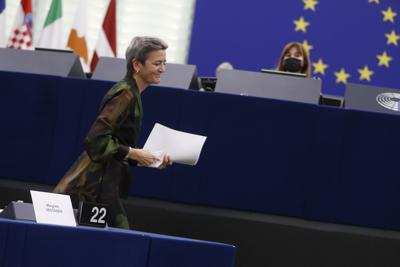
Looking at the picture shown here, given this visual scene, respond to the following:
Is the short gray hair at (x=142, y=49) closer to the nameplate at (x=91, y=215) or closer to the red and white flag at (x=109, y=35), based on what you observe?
the nameplate at (x=91, y=215)

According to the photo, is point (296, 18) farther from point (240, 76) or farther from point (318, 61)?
point (240, 76)

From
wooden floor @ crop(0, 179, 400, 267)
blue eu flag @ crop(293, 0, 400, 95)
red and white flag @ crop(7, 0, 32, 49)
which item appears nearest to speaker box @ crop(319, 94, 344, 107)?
wooden floor @ crop(0, 179, 400, 267)

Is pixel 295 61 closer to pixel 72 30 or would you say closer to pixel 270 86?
pixel 270 86

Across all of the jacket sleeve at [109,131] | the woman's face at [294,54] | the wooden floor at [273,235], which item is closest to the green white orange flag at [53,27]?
the woman's face at [294,54]

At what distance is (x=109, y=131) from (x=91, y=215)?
93 cm

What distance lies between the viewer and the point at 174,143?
450 cm

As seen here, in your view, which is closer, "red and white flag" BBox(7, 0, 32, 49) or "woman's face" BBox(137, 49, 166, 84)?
"woman's face" BBox(137, 49, 166, 84)

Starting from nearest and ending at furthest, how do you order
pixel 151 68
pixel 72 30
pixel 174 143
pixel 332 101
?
pixel 151 68 → pixel 174 143 → pixel 332 101 → pixel 72 30

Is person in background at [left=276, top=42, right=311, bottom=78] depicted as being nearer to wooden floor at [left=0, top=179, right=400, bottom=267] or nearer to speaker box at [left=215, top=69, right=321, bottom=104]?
speaker box at [left=215, top=69, right=321, bottom=104]

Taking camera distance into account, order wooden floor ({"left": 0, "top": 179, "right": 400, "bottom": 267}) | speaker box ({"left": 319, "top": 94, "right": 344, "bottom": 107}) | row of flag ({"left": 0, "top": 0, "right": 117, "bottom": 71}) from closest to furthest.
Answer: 1. wooden floor ({"left": 0, "top": 179, "right": 400, "bottom": 267})
2. speaker box ({"left": 319, "top": 94, "right": 344, "bottom": 107})
3. row of flag ({"left": 0, "top": 0, "right": 117, "bottom": 71})

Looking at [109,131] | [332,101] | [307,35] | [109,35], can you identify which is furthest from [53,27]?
[109,131]

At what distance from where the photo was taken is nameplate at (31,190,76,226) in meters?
3.21

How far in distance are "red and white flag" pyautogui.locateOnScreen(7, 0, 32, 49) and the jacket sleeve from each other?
19.2 feet

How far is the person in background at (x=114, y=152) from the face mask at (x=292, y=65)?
298 cm
